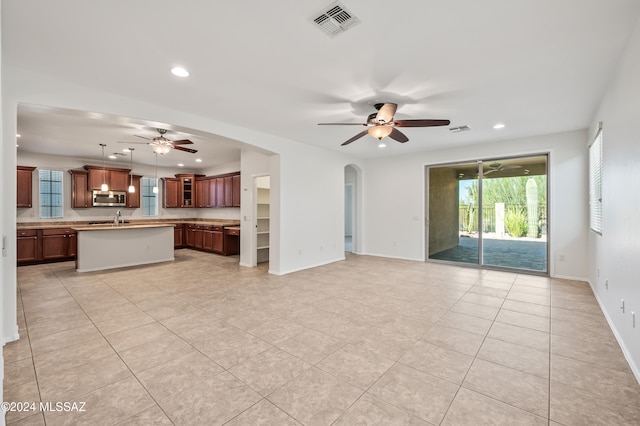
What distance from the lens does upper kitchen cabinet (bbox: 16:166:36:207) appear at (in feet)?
23.0

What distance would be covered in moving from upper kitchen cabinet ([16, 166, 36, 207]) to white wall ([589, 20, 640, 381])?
A: 10.6 metres

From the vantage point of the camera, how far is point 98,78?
3254 millimetres

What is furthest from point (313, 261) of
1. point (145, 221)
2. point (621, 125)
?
point (145, 221)

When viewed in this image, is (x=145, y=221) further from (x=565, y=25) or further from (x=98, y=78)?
(x=565, y=25)

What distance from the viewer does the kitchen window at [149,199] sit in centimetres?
949

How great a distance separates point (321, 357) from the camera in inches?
107

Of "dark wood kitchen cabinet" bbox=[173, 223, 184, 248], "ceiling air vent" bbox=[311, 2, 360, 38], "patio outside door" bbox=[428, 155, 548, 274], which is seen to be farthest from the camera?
"dark wood kitchen cabinet" bbox=[173, 223, 184, 248]

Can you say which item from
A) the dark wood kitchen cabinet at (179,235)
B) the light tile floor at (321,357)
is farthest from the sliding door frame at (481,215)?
the dark wood kitchen cabinet at (179,235)

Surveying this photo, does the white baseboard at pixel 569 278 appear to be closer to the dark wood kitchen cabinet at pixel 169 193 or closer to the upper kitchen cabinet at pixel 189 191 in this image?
the upper kitchen cabinet at pixel 189 191

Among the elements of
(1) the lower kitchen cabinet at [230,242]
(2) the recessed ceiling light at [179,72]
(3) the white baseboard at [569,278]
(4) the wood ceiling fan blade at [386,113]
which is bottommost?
(3) the white baseboard at [569,278]

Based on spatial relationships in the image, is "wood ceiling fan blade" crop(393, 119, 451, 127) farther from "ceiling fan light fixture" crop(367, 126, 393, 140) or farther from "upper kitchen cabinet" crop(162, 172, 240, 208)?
"upper kitchen cabinet" crop(162, 172, 240, 208)

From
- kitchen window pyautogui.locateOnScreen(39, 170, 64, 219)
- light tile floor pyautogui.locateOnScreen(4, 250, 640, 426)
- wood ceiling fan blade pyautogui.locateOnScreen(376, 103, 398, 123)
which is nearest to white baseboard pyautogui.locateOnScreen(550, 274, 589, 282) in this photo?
light tile floor pyautogui.locateOnScreen(4, 250, 640, 426)

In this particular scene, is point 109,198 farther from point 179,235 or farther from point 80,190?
point 179,235

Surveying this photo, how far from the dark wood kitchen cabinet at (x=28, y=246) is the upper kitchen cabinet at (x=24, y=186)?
797 millimetres
